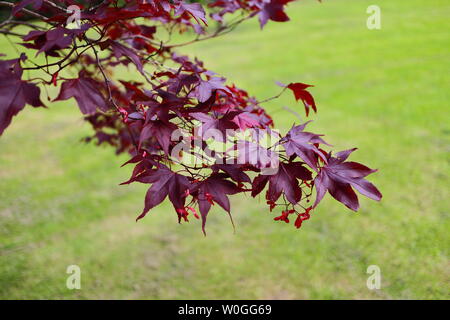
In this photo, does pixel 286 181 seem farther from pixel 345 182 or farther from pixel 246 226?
pixel 246 226

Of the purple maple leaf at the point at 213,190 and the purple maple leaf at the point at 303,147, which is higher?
the purple maple leaf at the point at 303,147

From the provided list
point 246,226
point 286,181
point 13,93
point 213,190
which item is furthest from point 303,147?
point 246,226

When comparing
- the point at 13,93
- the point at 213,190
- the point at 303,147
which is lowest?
the point at 213,190

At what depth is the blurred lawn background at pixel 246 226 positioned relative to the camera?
3.18 metres

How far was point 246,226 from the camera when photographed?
12.9ft

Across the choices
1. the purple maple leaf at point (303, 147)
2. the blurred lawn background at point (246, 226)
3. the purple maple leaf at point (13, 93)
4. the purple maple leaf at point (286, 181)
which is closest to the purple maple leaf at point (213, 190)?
the purple maple leaf at point (286, 181)

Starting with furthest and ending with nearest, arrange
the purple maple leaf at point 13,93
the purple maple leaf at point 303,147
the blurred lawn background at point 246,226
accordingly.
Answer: the blurred lawn background at point 246,226, the purple maple leaf at point 303,147, the purple maple leaf at point 13,93

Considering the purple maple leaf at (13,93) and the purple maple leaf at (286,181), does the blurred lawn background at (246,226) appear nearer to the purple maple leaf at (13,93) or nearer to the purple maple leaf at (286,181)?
the purple maple leaf at (286,181)

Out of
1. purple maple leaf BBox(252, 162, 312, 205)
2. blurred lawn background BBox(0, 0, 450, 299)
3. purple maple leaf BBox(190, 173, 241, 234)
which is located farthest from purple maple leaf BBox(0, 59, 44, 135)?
blurred lawn background BBox(0, 0, 450, 299)

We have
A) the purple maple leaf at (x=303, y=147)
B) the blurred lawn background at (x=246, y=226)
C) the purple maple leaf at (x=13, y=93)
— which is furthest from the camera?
the blurred lawn background at (x=246, y=226)

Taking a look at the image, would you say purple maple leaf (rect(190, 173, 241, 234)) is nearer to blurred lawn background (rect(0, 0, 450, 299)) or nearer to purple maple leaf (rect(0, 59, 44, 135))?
purple maple leaf (rect(0, 59, 44, 135))

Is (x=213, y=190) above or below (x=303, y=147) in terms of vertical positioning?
below

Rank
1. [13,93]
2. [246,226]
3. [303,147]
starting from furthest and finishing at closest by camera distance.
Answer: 1. [246,226]
2. [303,147]
3. [13,93]

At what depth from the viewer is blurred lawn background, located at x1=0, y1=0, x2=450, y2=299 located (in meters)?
3.18
